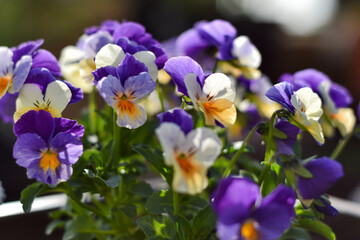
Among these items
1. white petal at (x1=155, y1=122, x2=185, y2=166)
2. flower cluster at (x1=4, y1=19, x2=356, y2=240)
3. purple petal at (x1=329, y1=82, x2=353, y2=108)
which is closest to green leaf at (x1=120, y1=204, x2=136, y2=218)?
flower cluster at (x1=4, y1=19, x2=356, y2=240)

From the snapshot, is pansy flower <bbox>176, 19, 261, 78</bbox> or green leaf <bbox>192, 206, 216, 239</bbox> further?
pansy flower <bbox>176, 19, 261, 78</bbox>

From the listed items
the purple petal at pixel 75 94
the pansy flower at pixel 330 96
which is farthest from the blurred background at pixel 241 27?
the purple petal at pixel 75 94

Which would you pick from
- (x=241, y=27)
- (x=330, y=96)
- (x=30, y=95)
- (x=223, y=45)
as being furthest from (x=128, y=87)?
(x=241, y=27)

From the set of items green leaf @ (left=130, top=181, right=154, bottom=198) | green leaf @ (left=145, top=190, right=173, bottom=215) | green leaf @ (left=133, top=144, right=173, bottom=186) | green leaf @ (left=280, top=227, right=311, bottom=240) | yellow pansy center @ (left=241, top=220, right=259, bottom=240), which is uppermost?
yellow pansy center @ (left=241, top=220, right=259, bottom=240)

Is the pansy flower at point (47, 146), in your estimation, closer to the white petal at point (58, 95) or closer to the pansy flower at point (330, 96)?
the white petal at point (58, 95)

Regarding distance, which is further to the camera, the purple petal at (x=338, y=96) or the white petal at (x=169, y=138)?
the purple petal at (x=338, y=96)

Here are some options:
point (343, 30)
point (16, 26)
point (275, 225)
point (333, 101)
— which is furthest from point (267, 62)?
point (275, 225)

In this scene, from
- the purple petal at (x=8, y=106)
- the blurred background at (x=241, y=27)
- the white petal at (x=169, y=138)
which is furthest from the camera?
the blurred background at (x=241, y=27)

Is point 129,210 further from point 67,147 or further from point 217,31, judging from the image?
point 217,31

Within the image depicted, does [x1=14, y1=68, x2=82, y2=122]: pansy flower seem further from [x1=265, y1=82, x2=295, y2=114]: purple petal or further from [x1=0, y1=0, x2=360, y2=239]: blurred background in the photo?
[x1=0, y1=0, x2=360, y2=239]: blurred background
